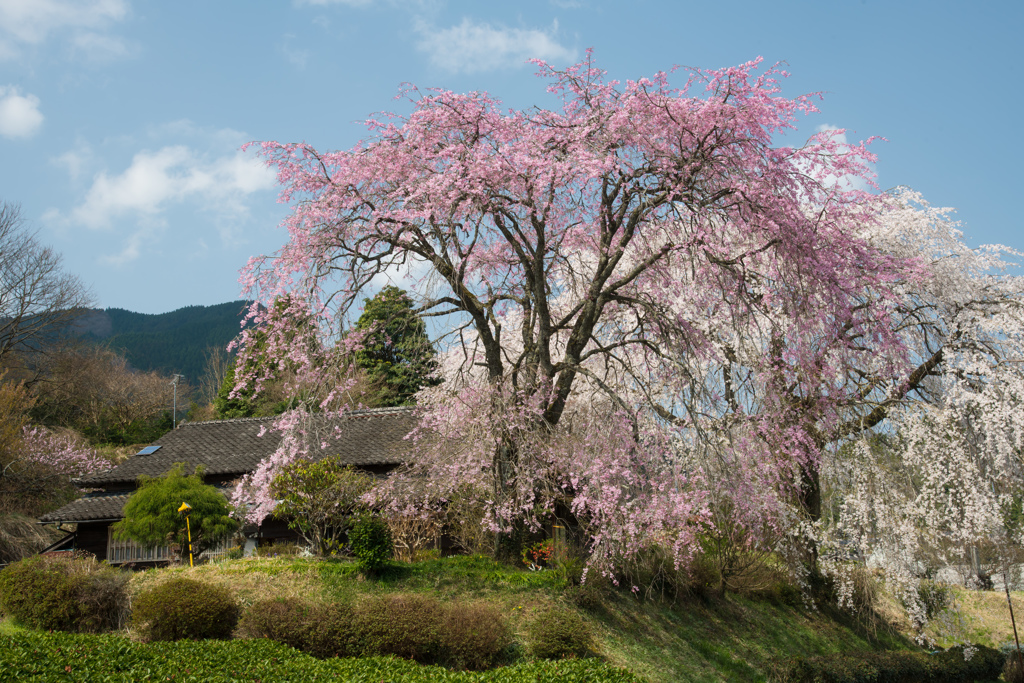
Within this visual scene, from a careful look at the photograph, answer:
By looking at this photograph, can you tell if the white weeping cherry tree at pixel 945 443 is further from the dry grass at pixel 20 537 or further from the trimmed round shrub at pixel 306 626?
the dry grass at pixel 20 537

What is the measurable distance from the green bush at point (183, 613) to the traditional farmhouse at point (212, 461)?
7144 mm

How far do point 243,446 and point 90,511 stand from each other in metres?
4.46

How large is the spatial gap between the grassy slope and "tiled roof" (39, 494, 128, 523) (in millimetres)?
6883

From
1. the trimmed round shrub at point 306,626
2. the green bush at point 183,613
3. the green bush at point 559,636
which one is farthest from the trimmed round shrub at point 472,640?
the green bush at point 183,613

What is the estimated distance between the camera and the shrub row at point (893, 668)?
10.6m

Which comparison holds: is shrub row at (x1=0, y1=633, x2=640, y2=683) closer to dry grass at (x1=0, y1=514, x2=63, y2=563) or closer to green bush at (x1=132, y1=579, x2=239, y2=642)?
green bush at (x1=132, y1=579, x2=239, y2=642)

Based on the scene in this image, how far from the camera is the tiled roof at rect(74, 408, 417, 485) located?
2008 centimetres

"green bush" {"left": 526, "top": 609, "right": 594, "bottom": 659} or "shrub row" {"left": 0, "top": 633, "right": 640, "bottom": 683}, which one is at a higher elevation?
"shrub row" {"left": 0, "top": 633, "right": 640, "bottom": 683}

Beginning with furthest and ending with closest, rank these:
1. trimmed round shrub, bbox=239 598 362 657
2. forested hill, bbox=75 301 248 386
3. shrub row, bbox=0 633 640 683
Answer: forested hill, bbox=75 301 248 386 → trimmed round shrub, bbox=239 598 362 657 → shrub row, bbox=0 633 640 683

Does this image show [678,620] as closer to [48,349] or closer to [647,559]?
[647,559]

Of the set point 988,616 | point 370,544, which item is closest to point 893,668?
point 370,544

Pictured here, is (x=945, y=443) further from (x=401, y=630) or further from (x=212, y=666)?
(x=212, y=666)

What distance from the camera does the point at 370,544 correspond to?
41.1ft

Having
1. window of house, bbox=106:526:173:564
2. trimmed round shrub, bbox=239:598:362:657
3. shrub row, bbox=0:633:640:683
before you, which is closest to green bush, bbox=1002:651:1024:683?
shrub row, bbox=0:633:640:683
